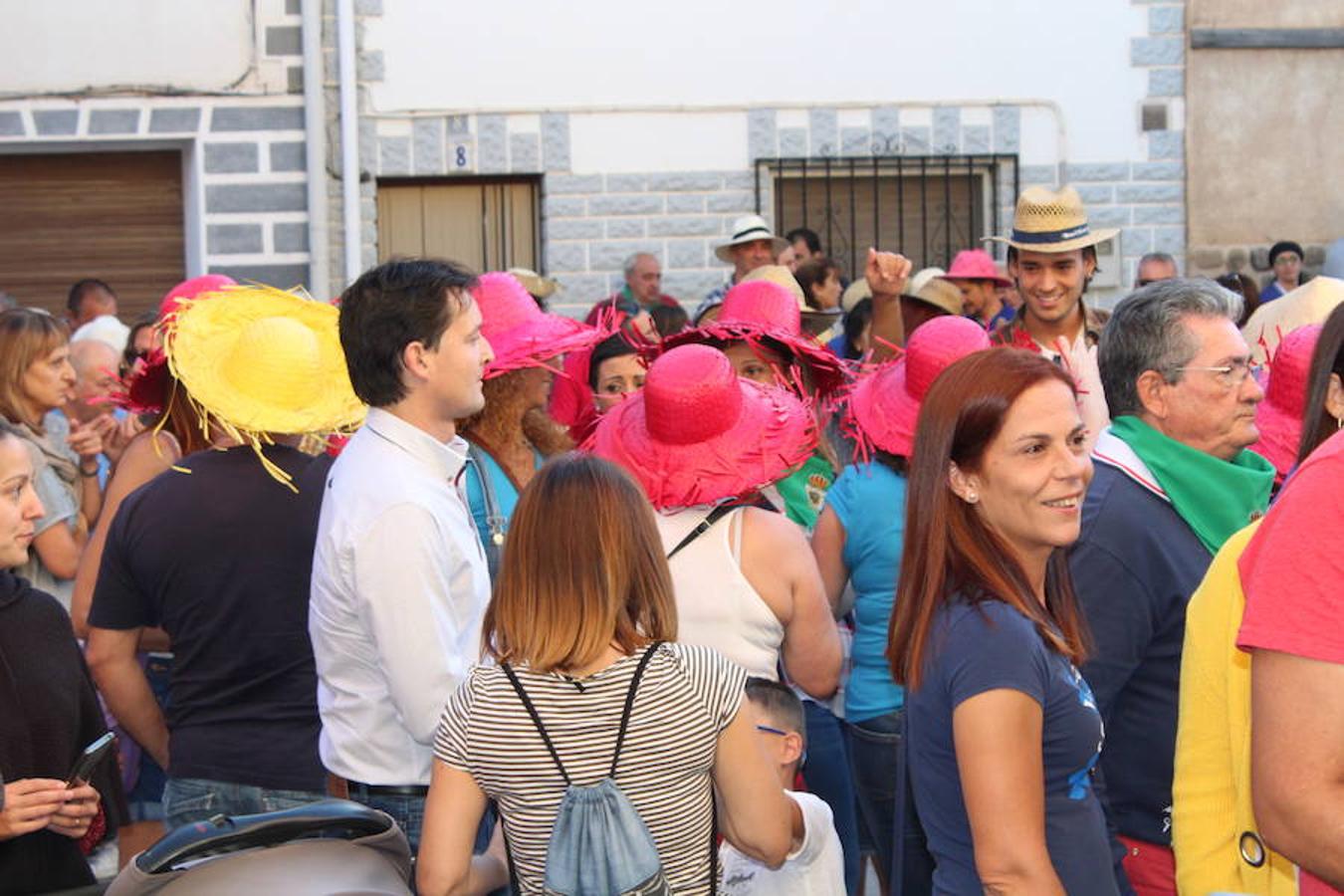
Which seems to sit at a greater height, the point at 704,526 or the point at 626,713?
the point at 704,526

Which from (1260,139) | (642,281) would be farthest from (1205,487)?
(1260,139)

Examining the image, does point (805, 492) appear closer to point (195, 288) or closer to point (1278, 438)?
point (1278, 438)

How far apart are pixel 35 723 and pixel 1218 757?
2.28m

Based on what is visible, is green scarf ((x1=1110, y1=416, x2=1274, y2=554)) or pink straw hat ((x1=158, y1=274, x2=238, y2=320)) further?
pink straw hat ((x1=158, y1=274, x2=238, y2=320))

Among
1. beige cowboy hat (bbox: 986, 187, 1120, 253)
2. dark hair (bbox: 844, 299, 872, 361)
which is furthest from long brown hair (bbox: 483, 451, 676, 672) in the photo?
dark hair (bbox: 844, 299, 872, 361)

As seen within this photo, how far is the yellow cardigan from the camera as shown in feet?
8.39

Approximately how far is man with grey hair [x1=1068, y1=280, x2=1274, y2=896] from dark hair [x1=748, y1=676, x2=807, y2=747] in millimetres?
697

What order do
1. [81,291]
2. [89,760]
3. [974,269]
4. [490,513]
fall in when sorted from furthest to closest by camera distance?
[81,291] → [974,269] → [490,513] → [89,760]

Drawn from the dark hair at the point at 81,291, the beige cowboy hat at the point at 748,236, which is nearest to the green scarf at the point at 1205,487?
the beige cowboy hat at the point at 748,236

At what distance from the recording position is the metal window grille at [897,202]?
1222cm

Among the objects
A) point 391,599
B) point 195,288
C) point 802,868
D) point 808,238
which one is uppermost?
point 808,238

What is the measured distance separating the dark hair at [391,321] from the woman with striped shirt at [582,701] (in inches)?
28.2

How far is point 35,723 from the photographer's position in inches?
146

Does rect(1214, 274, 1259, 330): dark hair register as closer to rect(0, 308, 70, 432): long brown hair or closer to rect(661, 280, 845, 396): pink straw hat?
rect(661, 280, 845, 396): pink straw hat
